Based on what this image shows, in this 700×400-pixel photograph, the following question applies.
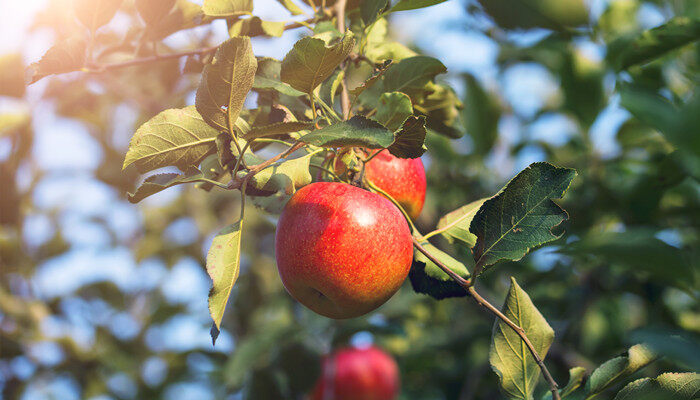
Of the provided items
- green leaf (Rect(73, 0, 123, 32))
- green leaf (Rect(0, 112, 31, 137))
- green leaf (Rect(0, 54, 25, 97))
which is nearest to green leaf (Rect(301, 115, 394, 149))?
green leaf (Rect(73, 0, 123, 32))

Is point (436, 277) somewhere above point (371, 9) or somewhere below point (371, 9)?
below

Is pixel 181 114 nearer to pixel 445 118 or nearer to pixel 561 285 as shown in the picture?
pixel 445 118

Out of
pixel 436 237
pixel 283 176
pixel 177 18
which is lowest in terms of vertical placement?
pixel 436 237

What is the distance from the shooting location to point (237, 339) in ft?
8.21

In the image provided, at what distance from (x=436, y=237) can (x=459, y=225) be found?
1.07 meters

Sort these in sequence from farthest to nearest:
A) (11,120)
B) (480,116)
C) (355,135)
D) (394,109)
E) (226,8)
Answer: (11,120)
(480,116)
(226,8)
(394,109)
(355,135)

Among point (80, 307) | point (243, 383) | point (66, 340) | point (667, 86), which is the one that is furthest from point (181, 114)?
point (80, 307)

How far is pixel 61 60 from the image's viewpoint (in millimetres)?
920

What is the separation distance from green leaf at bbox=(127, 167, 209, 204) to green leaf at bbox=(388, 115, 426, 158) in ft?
0.90

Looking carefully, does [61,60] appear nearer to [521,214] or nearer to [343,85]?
[343,85]

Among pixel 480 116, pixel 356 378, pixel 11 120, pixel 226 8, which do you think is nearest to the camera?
pixel 226 8

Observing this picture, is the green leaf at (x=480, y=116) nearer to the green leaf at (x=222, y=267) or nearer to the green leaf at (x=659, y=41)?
the green leaf at (x=659, y=41)

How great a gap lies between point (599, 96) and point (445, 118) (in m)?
0.94

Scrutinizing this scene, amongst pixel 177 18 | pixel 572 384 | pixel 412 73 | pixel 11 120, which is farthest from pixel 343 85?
pixel 11 120
